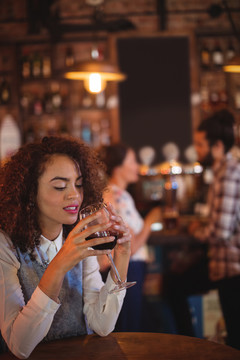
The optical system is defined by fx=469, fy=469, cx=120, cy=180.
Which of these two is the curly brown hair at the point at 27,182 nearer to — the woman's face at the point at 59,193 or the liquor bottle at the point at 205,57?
the woman's face at the point at 59,193

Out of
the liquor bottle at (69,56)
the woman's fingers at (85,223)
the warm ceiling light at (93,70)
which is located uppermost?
the liquor bottle at (69,56)

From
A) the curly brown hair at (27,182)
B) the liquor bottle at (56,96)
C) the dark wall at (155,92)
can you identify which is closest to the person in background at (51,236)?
the curly brown hair at (27,182)

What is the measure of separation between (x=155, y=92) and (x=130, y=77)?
0.34 m

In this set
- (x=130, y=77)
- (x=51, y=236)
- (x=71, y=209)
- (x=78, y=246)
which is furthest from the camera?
(x=130, y=77)

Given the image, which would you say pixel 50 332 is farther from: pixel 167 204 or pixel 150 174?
pixel 150 174

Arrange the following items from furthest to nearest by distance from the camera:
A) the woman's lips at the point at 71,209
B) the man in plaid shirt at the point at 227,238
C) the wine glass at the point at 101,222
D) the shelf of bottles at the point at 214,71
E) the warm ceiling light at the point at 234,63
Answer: the shelf of bottles at the point at 214,71
the warm ceiling light at the point at 234,63
the man in plaid shirt at the point at 227,238
the woman's lips at the point at 71,209
the wine glass at the point at 101,222

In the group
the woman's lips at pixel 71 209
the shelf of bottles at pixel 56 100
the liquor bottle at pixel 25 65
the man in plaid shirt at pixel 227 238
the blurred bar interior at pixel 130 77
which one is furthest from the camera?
the liquor bottle at pixel 25 65

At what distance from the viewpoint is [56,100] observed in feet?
18.7

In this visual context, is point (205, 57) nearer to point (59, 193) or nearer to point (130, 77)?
point (130, 77)

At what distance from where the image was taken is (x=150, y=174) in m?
4.61

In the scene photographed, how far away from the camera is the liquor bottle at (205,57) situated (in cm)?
550

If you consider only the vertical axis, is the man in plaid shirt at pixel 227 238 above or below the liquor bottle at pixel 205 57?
below

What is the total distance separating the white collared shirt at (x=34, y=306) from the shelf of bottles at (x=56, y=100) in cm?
400

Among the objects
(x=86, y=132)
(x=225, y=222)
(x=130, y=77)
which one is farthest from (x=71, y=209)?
(x=86, y=132)
